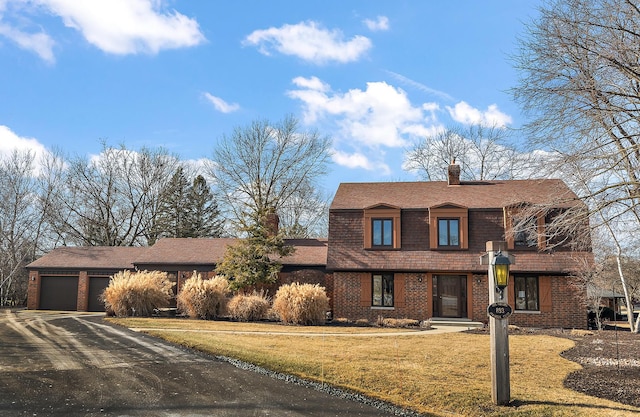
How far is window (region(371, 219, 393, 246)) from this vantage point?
22.1 meters

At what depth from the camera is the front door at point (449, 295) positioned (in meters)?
21.0

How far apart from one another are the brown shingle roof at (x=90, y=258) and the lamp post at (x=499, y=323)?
2378cm

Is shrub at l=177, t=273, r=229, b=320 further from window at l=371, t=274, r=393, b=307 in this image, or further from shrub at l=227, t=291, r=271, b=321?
window at l=371, t=274, r=393, b=307

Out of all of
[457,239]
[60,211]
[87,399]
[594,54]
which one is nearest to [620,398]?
[594,54]

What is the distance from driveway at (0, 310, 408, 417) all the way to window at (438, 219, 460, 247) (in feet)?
45.7

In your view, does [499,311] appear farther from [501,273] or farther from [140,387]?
[140,387]

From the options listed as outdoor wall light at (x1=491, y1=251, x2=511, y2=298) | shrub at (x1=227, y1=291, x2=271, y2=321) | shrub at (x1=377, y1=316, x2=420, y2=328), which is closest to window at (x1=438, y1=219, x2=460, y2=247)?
shrub at (x1=377, y1=316, x2=420, y2=328)

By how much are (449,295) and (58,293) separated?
22.0 m

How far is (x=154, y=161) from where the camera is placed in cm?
4066

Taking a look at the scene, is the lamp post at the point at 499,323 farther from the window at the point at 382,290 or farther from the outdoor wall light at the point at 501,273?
the window at the point at 382,290

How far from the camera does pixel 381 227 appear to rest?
2225 centimetres

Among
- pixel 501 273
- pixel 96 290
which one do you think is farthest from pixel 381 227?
pixel 96 290

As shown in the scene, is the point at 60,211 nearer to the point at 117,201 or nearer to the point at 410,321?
the point at 117,201

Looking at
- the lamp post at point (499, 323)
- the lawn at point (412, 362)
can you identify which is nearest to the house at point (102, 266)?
the lawn at point (412, 362)
